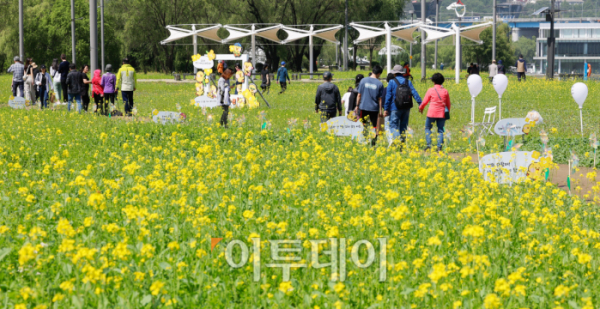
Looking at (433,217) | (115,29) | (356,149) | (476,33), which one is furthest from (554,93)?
(115,29)

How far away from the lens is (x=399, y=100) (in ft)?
39.3

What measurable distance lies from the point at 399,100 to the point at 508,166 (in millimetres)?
3981

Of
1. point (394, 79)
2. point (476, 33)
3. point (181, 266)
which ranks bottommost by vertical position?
point (181, 266)

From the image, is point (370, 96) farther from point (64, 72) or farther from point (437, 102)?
point (64, 72)

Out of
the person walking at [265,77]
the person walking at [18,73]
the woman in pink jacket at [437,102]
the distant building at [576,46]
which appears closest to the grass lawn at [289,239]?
the woman in pink jacket at [437,102]

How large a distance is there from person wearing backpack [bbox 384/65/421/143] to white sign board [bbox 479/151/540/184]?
383 centimetres

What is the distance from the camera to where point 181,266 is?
4.52 metres

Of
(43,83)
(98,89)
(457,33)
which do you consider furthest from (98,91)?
(457,33)

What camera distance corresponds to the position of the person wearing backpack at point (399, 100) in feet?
39.2

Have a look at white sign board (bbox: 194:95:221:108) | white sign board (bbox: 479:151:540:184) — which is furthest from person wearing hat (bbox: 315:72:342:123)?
white sign board (bbox: 479:151:540:184)

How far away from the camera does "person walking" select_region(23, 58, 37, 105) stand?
21172mm

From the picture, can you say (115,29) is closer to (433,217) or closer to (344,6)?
(344,6)

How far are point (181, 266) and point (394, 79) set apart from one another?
327 inches

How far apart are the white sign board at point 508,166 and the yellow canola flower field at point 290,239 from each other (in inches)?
5.6
